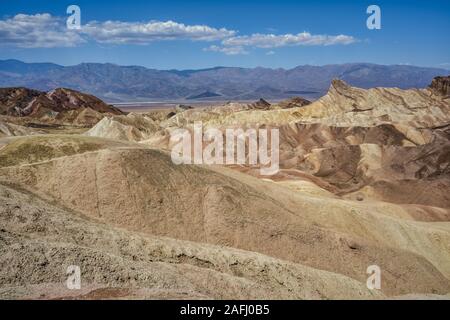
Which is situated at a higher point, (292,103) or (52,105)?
(292,103)

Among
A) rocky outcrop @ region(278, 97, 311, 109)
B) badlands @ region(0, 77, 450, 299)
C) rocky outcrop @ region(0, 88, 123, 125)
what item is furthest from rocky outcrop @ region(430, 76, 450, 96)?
rocky outcrop @ region(0, 88, 123, 125)

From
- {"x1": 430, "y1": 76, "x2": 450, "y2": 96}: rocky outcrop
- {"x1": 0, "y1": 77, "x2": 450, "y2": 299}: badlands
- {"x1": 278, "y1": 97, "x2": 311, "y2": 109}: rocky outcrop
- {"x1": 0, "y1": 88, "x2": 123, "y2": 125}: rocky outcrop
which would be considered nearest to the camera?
{"x1": 0, "y1": 77, "x2": 450, "y2": 299}: badlands

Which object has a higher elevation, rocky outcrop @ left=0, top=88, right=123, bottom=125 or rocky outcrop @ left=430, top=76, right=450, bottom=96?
rocky outcrop @ left=430, top=76, right=450, bottom=96

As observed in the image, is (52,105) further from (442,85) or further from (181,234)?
(181,234)

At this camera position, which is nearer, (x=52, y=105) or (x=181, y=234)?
(x=181, y=234)

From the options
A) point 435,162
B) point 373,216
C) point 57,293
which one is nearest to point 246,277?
point 57,293

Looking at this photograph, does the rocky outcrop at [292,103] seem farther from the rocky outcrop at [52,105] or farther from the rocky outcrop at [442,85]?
the rocky outcrop at [52,105]

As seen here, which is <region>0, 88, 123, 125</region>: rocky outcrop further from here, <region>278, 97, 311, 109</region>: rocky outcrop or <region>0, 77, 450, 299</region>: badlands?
<region>0, 77, 450, 299</region>: badlands

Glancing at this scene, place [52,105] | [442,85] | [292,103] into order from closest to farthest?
[442,85] < [292,103] < [52,105]

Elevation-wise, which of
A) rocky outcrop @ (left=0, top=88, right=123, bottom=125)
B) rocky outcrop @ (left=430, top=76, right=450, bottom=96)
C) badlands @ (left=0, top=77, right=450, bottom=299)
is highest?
rocky outcrop @ (left=430, top=76, right=450, bottom=96)

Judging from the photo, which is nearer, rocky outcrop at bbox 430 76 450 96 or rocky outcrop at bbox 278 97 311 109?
rocky outcrop at bbox 430 76 450 96

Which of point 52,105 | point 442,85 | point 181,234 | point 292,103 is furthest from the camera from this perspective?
point 52,105

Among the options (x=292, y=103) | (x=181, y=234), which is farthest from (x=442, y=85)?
(x=181, y=234)
